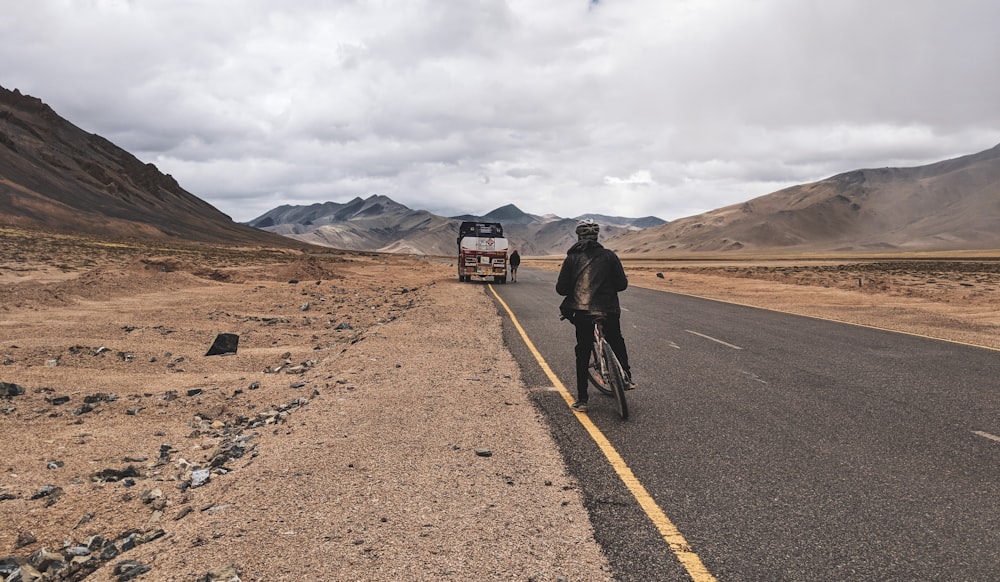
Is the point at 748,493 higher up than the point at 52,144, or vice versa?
the point at 52,144

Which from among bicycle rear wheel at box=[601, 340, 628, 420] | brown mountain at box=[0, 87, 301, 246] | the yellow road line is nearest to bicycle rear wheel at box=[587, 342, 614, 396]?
bicycle rear wheel at box=[601, 340, 628, 420]

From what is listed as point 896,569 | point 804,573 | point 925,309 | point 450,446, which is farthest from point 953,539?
point 925,309

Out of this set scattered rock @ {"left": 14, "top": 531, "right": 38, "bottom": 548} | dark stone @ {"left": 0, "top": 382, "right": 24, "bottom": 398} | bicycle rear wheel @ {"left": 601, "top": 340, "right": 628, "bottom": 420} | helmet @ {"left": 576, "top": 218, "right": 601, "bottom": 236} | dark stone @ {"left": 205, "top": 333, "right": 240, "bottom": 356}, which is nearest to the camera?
scattered rock @ {"left": 14, "top": 531, "right": 38, "bottom": 548}

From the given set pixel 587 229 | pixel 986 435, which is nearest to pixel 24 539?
pixel 587 229

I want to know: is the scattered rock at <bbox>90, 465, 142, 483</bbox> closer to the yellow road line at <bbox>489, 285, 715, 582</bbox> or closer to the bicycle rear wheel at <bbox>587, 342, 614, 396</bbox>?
the yellow road line at <bbox>489, 285, 715, 582</bbox>

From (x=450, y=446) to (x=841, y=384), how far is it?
19.1 feet

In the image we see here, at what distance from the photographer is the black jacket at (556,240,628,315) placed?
6.74 metres

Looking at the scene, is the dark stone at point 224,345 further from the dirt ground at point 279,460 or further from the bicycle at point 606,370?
the bicycle at point 606,370

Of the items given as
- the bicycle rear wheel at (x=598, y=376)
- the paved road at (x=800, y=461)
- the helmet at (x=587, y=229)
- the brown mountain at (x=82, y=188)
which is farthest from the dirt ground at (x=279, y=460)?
the brown mountain at (x=82, y=188)

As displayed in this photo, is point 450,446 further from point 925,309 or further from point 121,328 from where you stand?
point 925,309

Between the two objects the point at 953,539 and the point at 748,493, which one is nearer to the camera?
the point at 953,539

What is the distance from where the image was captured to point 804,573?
339 cm

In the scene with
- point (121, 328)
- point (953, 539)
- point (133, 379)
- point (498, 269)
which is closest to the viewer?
point (953, 539)

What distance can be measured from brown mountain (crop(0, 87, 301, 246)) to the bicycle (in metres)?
118
